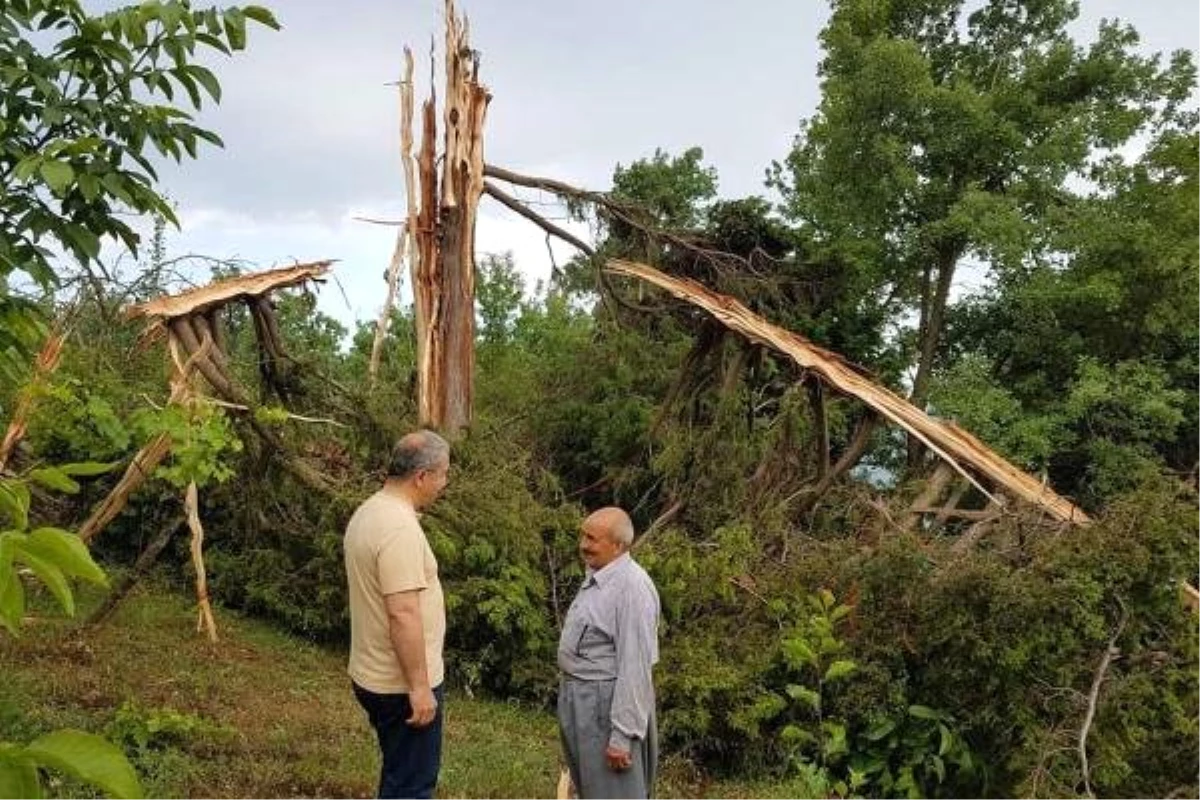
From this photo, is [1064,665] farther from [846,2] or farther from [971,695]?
[846,2]

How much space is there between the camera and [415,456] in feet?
11.1

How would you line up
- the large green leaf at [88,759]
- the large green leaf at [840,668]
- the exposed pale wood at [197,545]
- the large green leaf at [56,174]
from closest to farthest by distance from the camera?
the large green leaf at [88,759]
the large green leaf at [56,174]
the large green leaf at [840,668]
the exposed pale wood at [197,545]

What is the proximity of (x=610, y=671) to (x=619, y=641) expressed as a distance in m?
0.12

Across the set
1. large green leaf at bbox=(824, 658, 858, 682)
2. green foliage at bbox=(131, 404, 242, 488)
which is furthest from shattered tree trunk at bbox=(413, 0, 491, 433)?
large green leaf at bbox=(824, 658, 858, 682)

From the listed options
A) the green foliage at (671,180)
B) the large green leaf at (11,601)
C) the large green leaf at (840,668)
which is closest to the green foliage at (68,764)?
the large green leaf at (11,601)

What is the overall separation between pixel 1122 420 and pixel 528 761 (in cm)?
1110

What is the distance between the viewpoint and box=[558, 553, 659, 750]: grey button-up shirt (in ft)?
11.4

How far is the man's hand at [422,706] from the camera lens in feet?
10.7

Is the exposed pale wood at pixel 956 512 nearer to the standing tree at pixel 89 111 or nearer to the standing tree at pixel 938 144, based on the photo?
the standing tree at pixel 89 111

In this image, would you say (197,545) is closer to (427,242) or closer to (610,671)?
(427,242)

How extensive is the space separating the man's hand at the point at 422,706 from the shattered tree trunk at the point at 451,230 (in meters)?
6.31

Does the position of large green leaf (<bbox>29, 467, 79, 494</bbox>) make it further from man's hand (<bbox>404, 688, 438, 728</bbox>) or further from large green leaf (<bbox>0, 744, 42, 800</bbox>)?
man's hand (<bbox>404, 688, 438, 728</bbox>)

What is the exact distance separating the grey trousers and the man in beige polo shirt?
1.46 feet

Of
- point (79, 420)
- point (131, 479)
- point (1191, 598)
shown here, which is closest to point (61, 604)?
point (79, 420)
